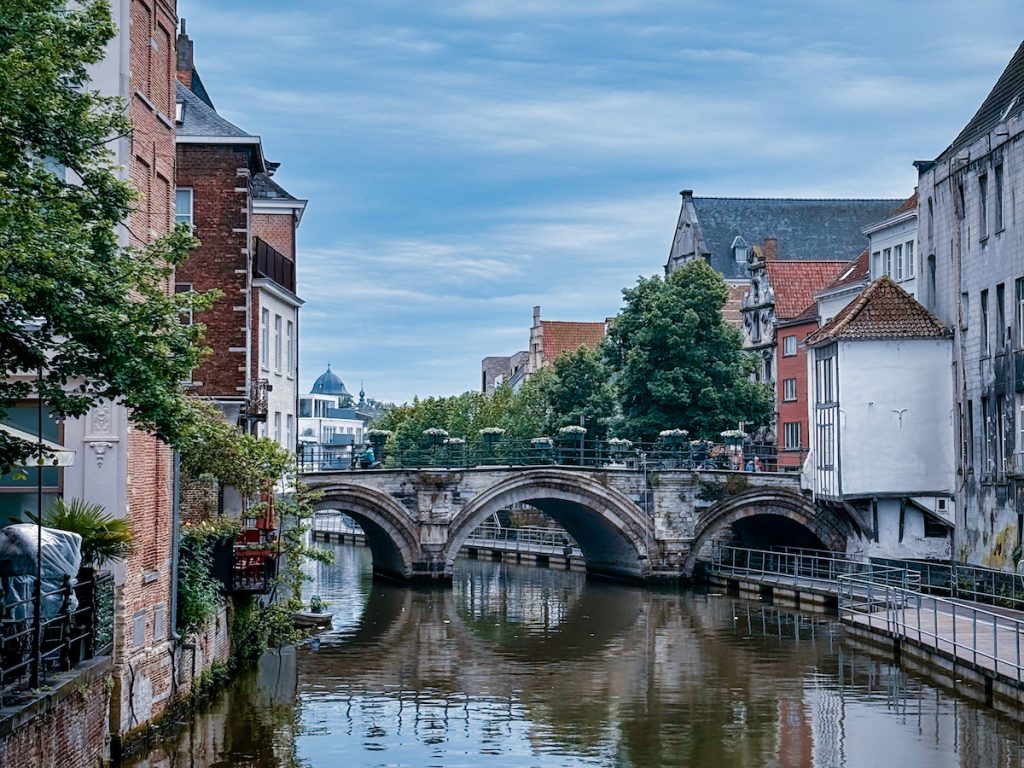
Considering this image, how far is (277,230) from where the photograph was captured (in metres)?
42.2

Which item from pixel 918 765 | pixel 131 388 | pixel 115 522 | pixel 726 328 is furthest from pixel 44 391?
pixel 726 328

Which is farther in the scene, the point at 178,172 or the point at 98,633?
the point at 178,172

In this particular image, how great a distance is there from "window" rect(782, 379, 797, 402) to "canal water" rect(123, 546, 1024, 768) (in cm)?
2206

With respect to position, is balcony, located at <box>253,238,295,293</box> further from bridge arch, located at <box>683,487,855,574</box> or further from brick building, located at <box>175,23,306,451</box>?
bridge arch, located at <box>683,487,855,574</box>

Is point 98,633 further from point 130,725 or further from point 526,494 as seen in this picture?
point 526,494

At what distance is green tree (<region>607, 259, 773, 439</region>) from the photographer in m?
59.3

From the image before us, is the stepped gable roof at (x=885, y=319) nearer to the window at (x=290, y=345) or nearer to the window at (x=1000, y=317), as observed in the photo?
the window at (x=1000, y=317)

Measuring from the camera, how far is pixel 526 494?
164 feet

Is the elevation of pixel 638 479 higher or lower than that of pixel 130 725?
higher

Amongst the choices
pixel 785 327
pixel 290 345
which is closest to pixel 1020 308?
pixel 290 345

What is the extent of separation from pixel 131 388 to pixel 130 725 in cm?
629

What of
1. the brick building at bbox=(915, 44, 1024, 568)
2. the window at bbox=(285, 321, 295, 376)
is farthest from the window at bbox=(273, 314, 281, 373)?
the brick building at bbox=(915, 44, 1024, 568)

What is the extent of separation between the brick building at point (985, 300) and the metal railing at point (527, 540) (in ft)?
70.1

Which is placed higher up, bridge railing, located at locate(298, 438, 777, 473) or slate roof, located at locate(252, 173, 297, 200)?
slate roof, located at locate(252, 173, 297, 200)
